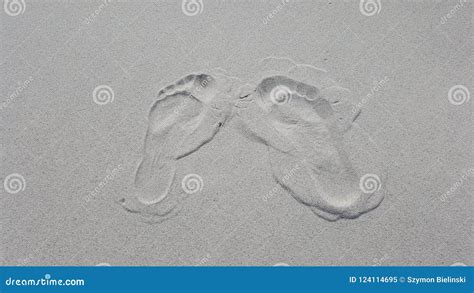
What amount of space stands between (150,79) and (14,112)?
2.71ft

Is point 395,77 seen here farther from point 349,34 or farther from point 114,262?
point 114,262

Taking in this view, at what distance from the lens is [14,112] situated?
8.25 feet

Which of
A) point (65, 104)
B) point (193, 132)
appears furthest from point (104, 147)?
point (193, 132)
